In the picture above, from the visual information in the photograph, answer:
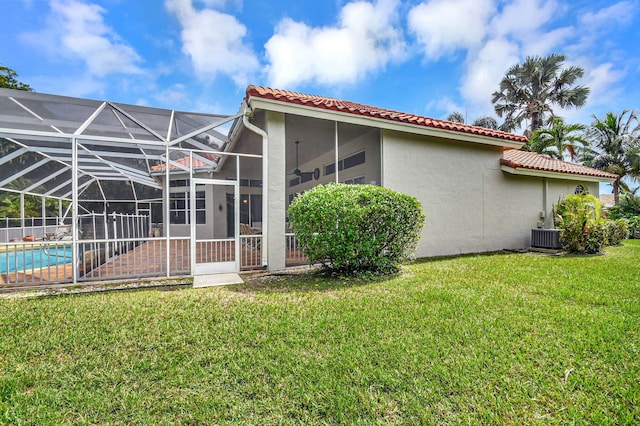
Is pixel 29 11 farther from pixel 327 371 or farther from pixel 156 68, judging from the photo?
pixel 327 371

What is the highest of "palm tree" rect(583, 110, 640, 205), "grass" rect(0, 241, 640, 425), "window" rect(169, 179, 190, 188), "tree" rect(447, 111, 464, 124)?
"tree" rect(447, 111, 464, 124)

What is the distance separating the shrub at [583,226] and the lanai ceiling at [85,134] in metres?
11.8

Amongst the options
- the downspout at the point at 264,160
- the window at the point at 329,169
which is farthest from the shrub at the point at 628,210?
the downspout at the point at 264,160

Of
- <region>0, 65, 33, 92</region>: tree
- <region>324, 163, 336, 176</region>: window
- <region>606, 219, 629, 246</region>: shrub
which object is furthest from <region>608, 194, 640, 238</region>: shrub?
<region>0, 65, 33, 92</region>: tree

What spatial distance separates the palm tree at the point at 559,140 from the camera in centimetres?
1845

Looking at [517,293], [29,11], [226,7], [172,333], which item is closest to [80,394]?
[172,333]

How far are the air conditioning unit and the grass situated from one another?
19.5 feet

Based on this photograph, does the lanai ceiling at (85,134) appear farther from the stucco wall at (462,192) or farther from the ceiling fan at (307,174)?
the stucco wall at (462,192)

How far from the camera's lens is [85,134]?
659cm

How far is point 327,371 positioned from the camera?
285 cm

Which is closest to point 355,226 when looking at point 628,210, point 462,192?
point 462,192

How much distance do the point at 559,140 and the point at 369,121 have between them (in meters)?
18.1

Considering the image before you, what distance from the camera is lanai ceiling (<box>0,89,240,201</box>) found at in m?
6.18

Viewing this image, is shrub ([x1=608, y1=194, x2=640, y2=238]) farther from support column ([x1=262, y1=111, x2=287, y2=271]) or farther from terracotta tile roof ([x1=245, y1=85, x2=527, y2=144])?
support column ([x1=262, y1=111, x2=287, y2=271])
